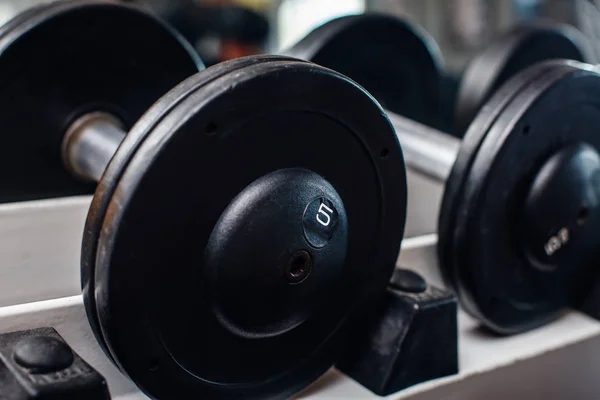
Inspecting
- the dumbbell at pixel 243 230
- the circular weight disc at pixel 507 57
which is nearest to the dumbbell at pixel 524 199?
the dumbbell at pixel 243 230

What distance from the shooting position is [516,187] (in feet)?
2.46

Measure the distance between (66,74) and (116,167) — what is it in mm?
533

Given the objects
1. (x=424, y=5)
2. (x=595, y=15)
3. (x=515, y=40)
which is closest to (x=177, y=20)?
(x=424, y=5)

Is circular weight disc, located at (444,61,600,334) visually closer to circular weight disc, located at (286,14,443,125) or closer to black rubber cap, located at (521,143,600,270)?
black rubber cap, located at (521,143,600,270)

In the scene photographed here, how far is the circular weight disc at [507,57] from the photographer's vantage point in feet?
4.10

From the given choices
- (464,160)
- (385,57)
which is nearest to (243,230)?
(464,160)

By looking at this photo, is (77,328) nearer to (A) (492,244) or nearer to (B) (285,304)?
(B) (285,304)

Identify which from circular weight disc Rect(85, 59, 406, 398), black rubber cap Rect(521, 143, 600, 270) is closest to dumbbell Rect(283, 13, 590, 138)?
black rubber cap Rect(521, 143, 600, 270)

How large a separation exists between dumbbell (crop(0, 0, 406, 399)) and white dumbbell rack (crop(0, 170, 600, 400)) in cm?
7

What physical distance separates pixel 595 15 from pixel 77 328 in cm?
224

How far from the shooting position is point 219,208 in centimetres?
54

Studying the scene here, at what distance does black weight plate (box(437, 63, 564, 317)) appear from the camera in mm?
734

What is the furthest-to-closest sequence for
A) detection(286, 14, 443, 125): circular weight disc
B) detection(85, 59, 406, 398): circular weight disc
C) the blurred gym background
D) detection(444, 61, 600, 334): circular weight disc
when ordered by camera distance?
the blurred gym background → detection(286, 14, 443, 125): circular weight disc → detection(444, 61, 600, 334): circular weight disc → detection(85, 59, 406, 398): circular weight disc

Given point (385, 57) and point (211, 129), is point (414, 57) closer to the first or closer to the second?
point (385, 57)
